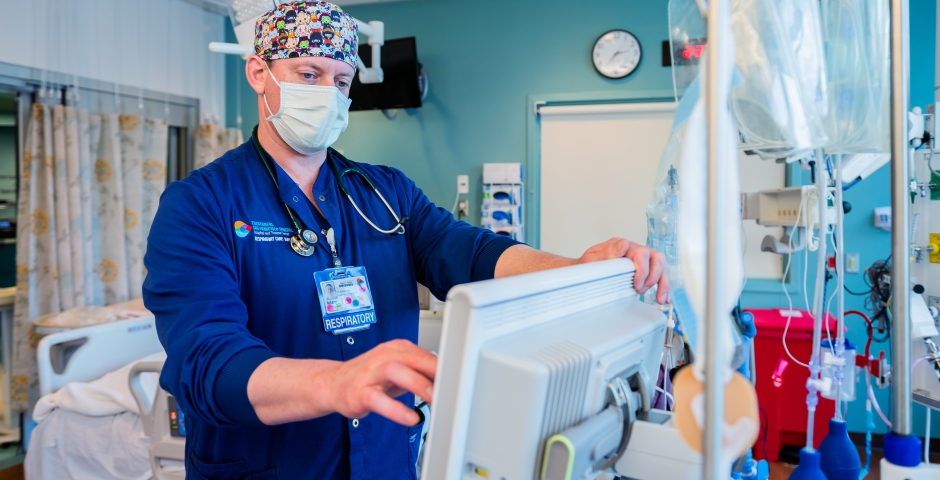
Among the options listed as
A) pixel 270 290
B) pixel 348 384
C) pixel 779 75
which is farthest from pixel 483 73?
pixel 348 384

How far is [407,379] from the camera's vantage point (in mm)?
603

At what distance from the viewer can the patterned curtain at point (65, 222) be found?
10.2 ft

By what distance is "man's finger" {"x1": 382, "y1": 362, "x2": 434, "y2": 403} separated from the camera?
597 millimetres

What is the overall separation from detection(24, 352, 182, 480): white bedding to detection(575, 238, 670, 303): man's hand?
206 cm

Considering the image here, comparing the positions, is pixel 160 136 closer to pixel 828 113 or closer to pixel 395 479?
pixel 395 479

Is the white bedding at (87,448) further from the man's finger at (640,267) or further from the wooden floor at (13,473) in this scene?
the man's finger at (640,267)

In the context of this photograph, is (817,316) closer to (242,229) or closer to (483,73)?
(242,229)

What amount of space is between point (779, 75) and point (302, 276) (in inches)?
33.7

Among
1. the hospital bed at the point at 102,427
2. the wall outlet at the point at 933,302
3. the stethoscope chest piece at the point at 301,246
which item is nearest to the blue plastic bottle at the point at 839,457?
the stethoscope chest piece at the point at 301,246

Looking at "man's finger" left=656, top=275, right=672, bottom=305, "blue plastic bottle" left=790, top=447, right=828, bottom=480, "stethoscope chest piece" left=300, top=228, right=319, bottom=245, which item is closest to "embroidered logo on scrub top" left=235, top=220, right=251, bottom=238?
"stethoscope chest piece" left=300, top=228, right=319, bottom=245

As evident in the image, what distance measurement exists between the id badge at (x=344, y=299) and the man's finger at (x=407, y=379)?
21.6 inches

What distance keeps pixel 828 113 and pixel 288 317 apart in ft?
3.18

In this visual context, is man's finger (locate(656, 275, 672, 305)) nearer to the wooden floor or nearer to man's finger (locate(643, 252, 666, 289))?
man's finger (locate(643, 252, 666, 289))

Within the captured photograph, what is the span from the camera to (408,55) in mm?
3799
